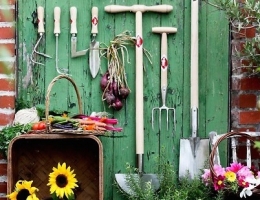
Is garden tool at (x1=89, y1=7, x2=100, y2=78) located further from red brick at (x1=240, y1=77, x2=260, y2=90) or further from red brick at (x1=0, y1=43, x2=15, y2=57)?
red brick at (x1=240, y1=77, x2=260, y2=90)

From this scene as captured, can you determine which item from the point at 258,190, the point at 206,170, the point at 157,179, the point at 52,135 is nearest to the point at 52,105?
the point at 52,135

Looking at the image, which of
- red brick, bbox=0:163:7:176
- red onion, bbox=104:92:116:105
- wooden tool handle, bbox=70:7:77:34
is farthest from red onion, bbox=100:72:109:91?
red brick, bbox=0:163:7:176

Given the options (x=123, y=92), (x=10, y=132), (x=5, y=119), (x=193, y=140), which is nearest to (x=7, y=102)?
(x=5, y=119)

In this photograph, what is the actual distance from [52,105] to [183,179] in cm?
78

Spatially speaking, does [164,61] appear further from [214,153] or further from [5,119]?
[5,119]

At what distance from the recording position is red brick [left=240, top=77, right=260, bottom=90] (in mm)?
3338

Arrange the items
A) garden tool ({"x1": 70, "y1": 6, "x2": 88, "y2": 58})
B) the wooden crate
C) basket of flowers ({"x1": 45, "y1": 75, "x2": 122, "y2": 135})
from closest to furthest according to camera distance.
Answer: basket of flowers ({"x1": 45, "y1": 75, "x2": 122, "y2": 135}) → the wooden crate → garden tool ({"x1": 70, "y1": 6, "x2": 88, "y2": 58})

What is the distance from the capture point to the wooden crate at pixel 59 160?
323 centimetres

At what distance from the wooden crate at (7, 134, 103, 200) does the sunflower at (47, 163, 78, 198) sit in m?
0.32

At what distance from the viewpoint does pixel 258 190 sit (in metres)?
2.94

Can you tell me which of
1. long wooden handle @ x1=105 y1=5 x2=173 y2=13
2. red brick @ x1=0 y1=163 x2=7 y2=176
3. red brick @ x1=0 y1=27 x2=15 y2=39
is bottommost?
red brick @ x1=0 y1=163 x2=7 y2=176

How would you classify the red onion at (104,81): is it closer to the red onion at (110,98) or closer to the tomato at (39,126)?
the red onion at (110,98)

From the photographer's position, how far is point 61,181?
2936mm

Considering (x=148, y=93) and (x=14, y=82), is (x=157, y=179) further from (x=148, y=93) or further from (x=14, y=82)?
(x=14, y=82)
